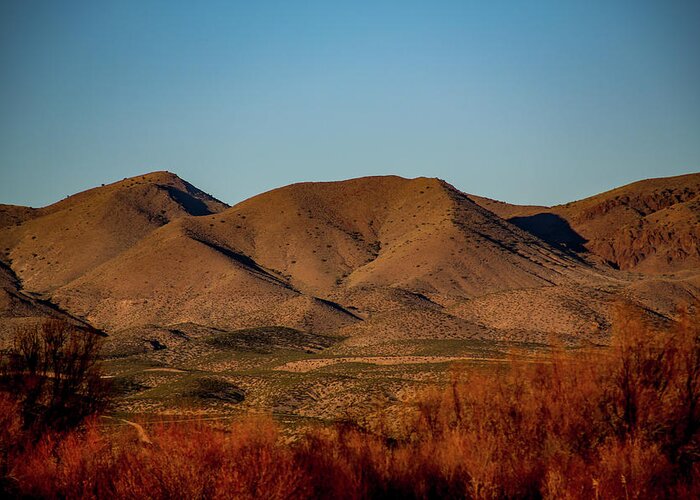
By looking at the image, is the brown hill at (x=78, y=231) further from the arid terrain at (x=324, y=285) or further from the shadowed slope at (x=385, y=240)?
the shadowed slope at (x=385, y=240)

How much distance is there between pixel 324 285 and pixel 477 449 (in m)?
100

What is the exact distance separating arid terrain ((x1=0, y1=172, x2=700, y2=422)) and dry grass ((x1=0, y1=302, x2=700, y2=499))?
11.8 meters

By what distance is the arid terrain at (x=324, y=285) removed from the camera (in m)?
76.3

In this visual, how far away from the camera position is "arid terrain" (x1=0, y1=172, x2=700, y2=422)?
76.3 m

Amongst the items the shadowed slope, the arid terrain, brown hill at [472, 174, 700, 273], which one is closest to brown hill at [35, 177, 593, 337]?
the shadowed slope

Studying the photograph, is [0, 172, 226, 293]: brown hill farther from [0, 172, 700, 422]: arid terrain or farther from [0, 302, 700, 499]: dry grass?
[0, 302, 700, 499]: dry grass

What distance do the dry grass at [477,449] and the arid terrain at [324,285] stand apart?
1185 centimetres

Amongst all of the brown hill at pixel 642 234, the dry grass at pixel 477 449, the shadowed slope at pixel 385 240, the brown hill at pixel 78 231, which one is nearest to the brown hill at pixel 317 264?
the shadowed slope at pixel 385 240

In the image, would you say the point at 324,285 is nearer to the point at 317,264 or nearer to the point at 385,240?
the point at 317,264

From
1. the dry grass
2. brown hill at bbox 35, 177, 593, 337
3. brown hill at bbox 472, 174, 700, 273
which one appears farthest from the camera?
brown hill at bbox 472, 174, 700, 273

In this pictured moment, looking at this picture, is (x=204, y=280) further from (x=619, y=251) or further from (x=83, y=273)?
(x=619, y=251)

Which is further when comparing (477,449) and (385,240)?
(385,240)

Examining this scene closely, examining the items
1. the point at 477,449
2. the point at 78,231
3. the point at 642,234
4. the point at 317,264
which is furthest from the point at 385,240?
the point at 477,449

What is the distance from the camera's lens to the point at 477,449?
121 ft
